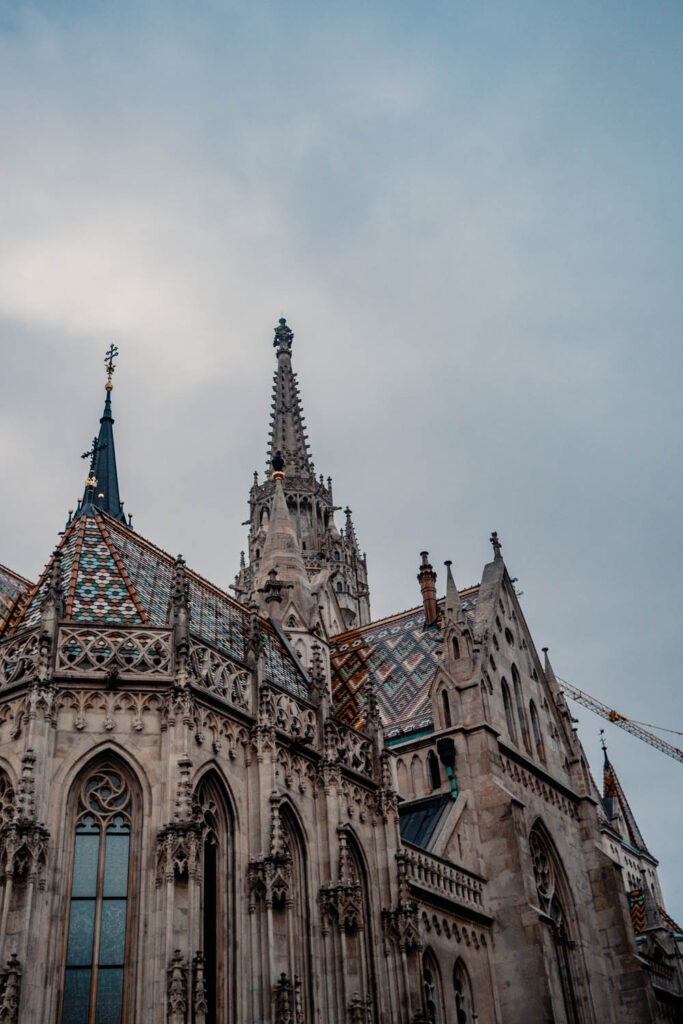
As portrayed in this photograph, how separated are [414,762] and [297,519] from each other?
3370cm

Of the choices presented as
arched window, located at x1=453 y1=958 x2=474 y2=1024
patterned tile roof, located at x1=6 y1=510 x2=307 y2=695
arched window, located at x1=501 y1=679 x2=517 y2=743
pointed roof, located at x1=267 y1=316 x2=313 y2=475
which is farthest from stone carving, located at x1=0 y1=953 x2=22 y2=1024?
pointed roof, located at x1=267 y1=316 x2=313 y2=475

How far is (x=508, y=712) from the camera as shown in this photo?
32.0m

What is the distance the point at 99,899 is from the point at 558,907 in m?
16.6

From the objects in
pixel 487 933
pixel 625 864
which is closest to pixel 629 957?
pixel 487 933

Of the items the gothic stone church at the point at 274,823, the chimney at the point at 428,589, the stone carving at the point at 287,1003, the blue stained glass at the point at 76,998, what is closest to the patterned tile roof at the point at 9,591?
the gothic stone church at the point at 274,823

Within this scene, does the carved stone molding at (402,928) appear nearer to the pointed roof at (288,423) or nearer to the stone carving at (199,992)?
the stone carving at (199,992)

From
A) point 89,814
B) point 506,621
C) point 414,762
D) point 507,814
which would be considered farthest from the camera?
point 506,621

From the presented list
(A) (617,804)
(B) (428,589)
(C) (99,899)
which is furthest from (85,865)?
(A) (617,804)

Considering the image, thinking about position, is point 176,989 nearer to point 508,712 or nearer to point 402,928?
point 402,928

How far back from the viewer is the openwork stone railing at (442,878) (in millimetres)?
24156

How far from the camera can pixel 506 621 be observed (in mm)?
34062

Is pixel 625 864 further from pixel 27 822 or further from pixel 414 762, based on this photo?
pixel 27 822

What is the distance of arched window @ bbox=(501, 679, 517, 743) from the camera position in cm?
3145

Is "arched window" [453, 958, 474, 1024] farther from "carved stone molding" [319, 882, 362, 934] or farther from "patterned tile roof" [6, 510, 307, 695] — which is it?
"patterned tile roof" [6, 510, 307, 695]
